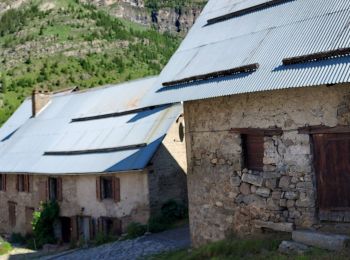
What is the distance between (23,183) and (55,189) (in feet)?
9.68

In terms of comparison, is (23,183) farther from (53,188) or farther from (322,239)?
(322,239)

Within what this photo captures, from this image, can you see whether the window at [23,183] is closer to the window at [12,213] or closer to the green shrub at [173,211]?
the window at [12,213]

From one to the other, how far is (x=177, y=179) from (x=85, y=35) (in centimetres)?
6714

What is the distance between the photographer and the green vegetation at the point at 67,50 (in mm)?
65250

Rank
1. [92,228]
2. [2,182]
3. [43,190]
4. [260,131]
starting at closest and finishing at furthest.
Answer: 1. [260,131]
2. [92,228]
3. [43,190]
4. [2,182]

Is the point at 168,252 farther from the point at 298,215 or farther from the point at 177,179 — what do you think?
the point at 177,179

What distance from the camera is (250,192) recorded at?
995cm

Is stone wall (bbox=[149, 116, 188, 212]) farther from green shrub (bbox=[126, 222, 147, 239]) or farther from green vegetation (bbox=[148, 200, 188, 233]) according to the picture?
green shrub (bbox=[126, 222, 147, 239])

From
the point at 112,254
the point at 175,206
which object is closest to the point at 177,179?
the point at 175,206

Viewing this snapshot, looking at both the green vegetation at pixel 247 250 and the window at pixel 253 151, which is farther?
the window at pixel 253 151

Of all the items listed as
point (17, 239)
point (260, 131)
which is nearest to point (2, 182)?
point (17, 239)

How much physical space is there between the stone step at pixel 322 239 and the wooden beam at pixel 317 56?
10.1 feet

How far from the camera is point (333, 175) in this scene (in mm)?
8625

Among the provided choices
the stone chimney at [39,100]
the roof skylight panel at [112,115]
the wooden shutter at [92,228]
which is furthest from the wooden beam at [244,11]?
the stone chimney at [39,100]
